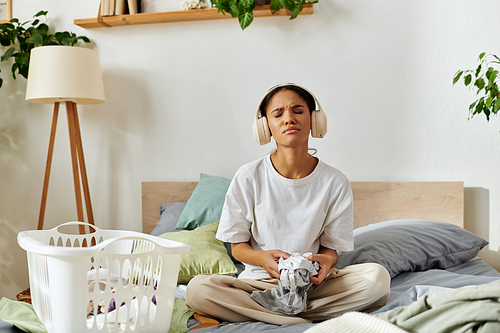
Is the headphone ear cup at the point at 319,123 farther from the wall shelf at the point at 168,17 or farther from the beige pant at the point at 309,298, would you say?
the wall shelf at the point at 168,17

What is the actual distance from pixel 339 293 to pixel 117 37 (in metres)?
1.96

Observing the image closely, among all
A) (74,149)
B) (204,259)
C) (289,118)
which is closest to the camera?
(289,118)

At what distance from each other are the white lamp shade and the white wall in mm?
352

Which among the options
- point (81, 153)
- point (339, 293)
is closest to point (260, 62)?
point (81, 153)

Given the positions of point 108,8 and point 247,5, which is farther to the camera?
point 108,8

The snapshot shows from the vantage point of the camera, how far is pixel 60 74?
82.4 inches

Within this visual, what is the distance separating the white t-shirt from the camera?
1448 millimetres

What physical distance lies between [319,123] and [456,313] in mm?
910

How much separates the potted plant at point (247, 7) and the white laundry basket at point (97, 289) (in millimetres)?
1484

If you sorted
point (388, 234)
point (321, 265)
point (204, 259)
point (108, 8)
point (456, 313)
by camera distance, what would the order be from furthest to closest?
point (108, 8) → point (388, 234) → point (204, 259) → point (321, 265) → point (456, 313)

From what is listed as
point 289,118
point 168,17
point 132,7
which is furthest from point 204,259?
point 132,7

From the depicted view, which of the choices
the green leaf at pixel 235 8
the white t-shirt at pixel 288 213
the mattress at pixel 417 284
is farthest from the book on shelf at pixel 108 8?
the mattress at pixel 417 284

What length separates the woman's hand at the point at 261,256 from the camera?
129 cm

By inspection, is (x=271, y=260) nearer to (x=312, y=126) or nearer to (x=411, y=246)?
(x=312, y=126)
